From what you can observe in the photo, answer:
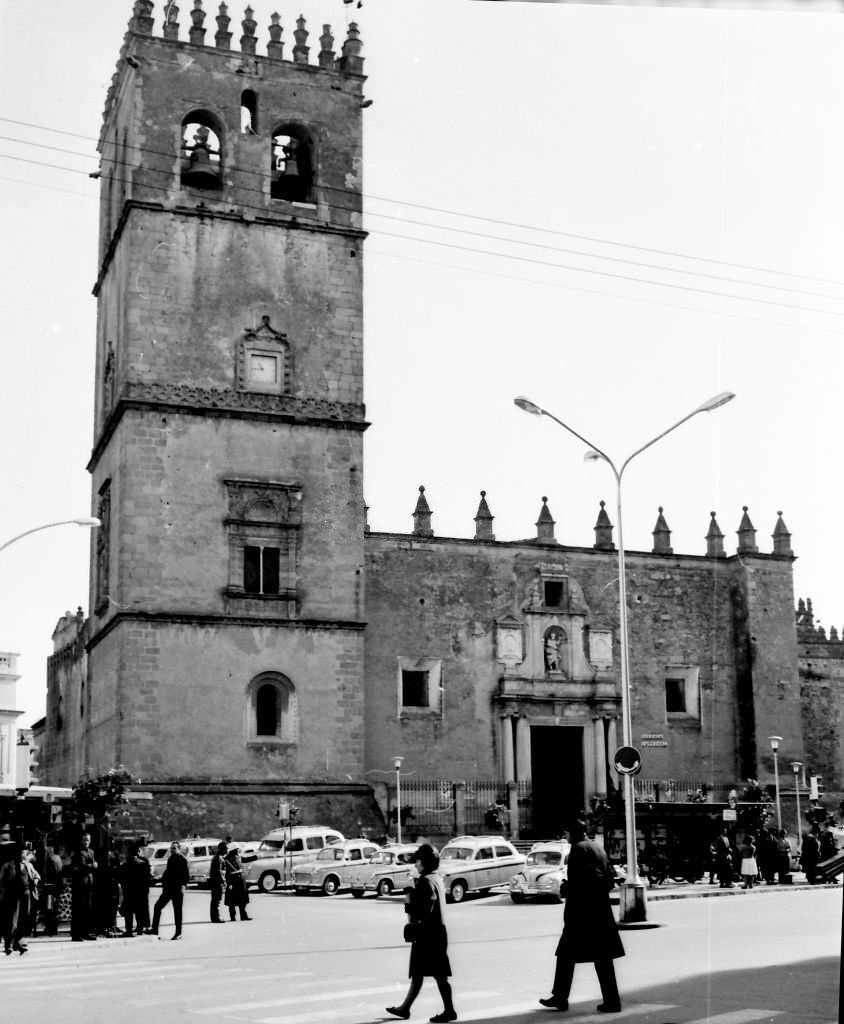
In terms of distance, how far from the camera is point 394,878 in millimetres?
31500

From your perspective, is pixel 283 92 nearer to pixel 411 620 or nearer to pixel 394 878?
Answer: pixel 411 620

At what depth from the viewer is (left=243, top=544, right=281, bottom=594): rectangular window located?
1572 inches

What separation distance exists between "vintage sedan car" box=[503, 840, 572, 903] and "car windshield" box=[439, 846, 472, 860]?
5.80 feet

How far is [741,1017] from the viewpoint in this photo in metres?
11.6

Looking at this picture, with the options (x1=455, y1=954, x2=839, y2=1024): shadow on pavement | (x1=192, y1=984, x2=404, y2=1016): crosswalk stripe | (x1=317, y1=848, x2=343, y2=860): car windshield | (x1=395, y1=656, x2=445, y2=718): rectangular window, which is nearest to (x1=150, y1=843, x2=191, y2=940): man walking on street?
(x1=192, y1=984, x2=404, y2=1016): crosswalk stripe

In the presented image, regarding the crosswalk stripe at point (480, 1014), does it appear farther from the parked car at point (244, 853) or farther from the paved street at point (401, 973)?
the parked car at point (244, 853)

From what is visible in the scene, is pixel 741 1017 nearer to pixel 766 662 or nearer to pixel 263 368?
pixel 263 368

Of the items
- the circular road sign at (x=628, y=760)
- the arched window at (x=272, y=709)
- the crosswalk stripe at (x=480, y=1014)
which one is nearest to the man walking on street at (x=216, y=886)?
the circular road sign at (x=628, y=760)

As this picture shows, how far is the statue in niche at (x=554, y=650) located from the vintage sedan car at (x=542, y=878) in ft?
56.4

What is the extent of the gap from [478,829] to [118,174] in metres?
21.7

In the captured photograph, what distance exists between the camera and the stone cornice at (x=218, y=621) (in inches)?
1506

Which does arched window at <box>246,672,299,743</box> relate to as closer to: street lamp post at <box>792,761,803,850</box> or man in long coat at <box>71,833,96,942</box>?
street lamp post at <box>792,761,803,850</box>

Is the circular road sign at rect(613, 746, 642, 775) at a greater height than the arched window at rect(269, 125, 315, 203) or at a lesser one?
lesser

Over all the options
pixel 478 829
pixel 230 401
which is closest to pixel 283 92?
pixel 230 401
